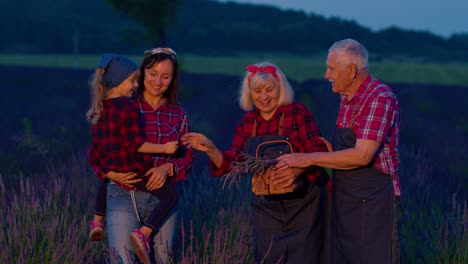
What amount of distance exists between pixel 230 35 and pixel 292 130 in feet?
392

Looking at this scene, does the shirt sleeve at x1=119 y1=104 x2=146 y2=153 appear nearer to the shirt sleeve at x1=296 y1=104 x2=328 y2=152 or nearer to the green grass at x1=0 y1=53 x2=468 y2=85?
→ the shirt sleeve at x1=296 y1=104 x2=328 y2=152

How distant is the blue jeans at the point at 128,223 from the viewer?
382cm

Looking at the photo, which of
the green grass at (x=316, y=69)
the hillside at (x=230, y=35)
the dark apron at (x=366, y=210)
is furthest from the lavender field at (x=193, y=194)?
the hillside at (x=230, y=35)

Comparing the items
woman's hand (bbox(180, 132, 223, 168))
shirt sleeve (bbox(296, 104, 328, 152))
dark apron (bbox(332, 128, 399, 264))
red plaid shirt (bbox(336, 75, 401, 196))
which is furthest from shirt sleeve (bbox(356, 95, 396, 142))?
woman's hand (bbox(180, 132, 223, 168))

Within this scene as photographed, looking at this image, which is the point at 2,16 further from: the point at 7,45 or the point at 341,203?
the point at 341,203

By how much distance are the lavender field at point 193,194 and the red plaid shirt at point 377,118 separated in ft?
2.22

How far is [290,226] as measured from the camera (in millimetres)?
4238

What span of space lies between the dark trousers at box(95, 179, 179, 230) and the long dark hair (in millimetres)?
505

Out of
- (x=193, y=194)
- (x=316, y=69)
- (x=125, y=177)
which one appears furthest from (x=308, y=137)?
(x=316, y=69)

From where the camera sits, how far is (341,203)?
13.3ft

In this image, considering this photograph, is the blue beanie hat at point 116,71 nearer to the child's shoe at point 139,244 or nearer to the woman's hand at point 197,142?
the woman's hand at point 197,142

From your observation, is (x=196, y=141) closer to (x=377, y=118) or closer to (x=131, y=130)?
(x=131, y=130)

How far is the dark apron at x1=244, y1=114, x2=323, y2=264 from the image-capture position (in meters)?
4.20

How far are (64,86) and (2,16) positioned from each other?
111m
